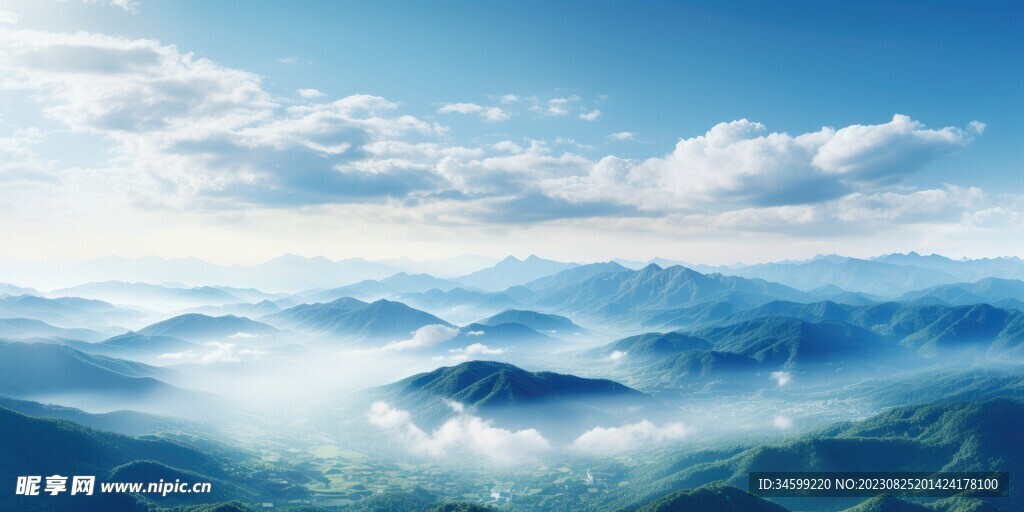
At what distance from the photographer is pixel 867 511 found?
654ft

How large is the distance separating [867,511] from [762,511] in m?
41.7

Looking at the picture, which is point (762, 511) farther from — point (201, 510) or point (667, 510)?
point (201, 510)

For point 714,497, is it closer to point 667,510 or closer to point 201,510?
Result: point 667,510

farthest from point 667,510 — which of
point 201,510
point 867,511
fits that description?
point 201,510

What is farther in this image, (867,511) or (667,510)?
(867,511)

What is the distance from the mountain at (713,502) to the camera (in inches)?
7328

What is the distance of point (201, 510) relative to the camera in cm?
19975

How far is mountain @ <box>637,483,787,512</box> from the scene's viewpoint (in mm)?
186125

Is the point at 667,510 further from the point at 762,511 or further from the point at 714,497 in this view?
the point at 762,511

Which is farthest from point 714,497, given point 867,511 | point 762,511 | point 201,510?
point 201,510

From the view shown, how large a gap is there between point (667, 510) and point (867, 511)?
75.8 m

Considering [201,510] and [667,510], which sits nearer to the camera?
[667,510]

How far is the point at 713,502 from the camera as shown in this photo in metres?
188

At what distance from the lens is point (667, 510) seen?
604 feet
